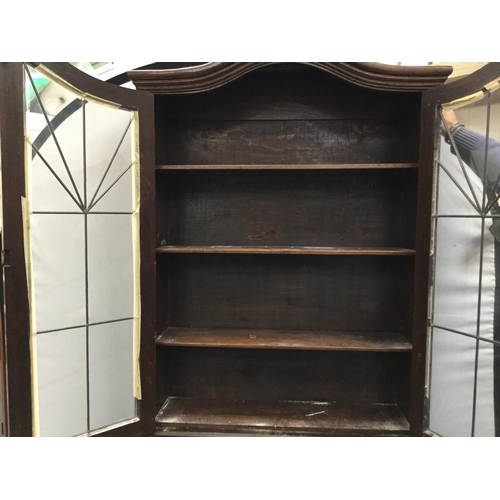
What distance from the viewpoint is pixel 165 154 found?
1541mm

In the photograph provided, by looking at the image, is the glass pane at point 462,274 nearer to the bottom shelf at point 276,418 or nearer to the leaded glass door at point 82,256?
the bottom shelf at point 276,418

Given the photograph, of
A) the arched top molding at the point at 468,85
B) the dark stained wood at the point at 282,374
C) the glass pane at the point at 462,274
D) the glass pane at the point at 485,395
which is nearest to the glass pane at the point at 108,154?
the dark stained wood at the point at 282,374

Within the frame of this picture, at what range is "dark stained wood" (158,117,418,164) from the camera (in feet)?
5.11

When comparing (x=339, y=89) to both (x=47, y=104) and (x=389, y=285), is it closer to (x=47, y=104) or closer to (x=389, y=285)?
(x=389, y=285)

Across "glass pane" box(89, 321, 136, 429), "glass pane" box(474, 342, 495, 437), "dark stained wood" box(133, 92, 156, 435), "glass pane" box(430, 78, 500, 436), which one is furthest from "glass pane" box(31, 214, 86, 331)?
"glass pane" box(474, 342, 495, 437)

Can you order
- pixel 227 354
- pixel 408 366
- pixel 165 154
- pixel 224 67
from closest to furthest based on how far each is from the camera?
pixel 224 67 < pixel 408 366 < pixel 165 154 < pixel 227 354

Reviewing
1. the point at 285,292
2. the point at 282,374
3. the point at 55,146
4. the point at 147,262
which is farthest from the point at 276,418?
the point at 55,146

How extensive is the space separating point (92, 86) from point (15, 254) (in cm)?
69

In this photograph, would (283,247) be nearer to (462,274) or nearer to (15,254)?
(462,274)

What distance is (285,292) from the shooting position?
1625 millimetres

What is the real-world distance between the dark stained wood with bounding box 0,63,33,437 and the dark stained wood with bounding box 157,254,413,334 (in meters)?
0.57

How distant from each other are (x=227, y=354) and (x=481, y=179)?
1.29 meters

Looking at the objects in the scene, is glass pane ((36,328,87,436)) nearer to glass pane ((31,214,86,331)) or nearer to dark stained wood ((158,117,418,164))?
glass pane ((31,214,86,331))

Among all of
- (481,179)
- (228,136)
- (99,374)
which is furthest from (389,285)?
(99,374)
